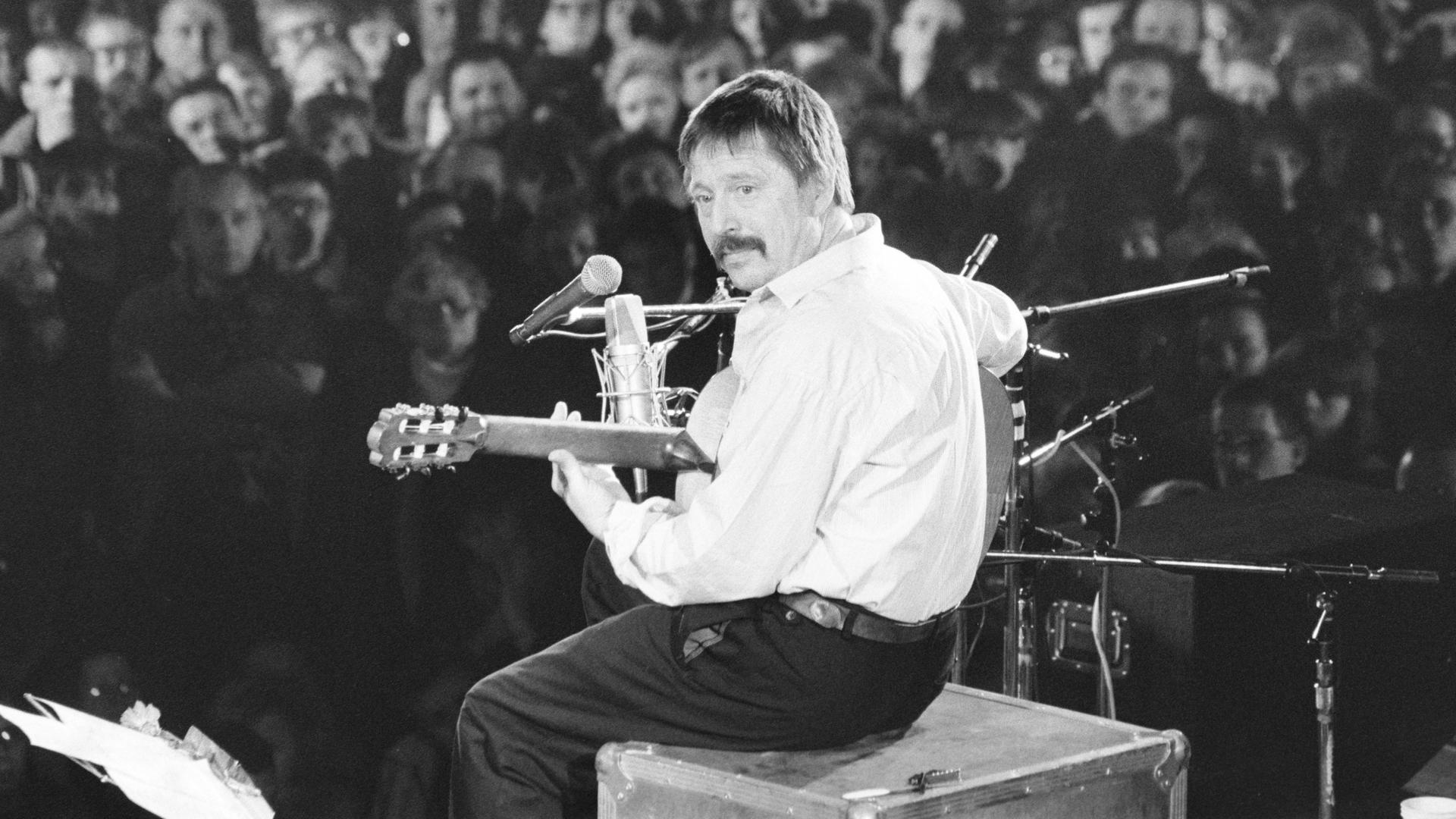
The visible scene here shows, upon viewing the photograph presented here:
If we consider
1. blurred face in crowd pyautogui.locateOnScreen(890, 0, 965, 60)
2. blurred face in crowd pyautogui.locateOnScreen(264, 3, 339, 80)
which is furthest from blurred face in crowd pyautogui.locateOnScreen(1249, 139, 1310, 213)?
blurred face in crowd pyautogui.locateOnScreen(264, 3, 339, 80)

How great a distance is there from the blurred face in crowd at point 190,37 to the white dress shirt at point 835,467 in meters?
1.73

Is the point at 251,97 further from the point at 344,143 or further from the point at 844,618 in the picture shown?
the point at 844,618

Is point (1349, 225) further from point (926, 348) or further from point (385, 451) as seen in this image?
point (385, 451)

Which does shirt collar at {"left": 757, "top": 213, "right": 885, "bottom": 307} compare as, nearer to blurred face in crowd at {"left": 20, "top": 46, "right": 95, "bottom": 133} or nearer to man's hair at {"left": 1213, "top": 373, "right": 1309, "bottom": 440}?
blurred face in crowd at {"left": 20, "top": 46, "right": 95, "bottom": 133}

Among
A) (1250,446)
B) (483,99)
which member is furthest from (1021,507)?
(483,99)

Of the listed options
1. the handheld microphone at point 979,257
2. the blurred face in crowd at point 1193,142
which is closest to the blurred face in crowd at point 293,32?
the handheld microphone at point 979,257

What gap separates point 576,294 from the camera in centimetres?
297

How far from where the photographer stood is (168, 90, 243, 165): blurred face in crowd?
363 cm

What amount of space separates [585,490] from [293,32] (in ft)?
5.80

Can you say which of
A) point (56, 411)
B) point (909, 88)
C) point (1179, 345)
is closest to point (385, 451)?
point (56, 411)

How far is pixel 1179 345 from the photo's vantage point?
4578mm

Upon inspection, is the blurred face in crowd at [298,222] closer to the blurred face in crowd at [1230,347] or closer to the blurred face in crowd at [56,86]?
the blurred face in crowd at [56,86]

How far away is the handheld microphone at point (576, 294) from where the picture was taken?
293cm

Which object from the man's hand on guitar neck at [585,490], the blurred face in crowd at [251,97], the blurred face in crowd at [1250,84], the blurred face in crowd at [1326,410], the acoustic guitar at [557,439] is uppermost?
the blurred face in crowd at [1250,84]
